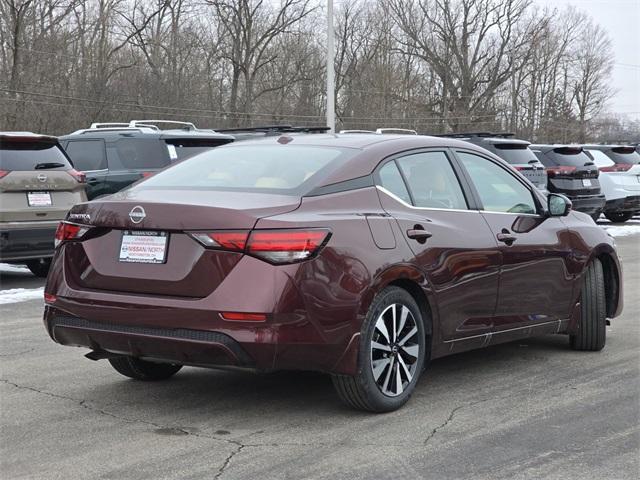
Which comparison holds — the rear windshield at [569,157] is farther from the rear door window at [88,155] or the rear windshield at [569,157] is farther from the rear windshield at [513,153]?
the rear door window at [88,155]

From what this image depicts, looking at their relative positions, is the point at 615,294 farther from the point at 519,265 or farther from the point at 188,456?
the point at 188,456

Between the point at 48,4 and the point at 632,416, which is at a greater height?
the point at 48,4

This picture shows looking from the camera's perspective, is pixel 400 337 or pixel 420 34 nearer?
pixel 400 337

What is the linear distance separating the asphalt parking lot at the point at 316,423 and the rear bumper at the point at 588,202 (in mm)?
13525

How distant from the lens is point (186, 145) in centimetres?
1320

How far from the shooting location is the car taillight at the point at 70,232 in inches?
195

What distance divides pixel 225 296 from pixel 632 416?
2.36 m

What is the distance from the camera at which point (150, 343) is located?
4.61 meters

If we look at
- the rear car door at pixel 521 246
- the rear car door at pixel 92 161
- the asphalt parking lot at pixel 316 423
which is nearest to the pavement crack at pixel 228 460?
the asphalt parking lot at pixel 316 423

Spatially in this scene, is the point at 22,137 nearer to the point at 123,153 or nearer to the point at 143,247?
the point at 123,153

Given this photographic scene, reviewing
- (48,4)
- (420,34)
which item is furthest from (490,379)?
(420,34)

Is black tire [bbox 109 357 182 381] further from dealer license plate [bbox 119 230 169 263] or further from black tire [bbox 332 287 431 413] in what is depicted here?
black tire [bbox 332 287 431 413]

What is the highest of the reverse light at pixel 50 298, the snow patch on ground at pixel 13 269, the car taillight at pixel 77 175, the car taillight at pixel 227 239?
the car taillight at pixel 227 239

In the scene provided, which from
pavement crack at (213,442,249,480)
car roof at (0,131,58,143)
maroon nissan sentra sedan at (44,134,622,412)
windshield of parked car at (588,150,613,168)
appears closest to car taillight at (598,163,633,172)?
windshield of parked car at (588,150,613,168)
